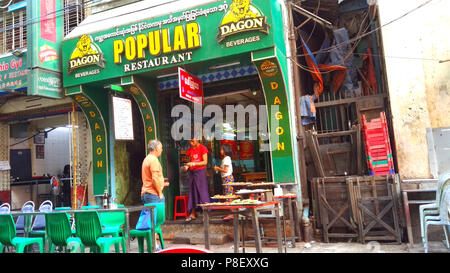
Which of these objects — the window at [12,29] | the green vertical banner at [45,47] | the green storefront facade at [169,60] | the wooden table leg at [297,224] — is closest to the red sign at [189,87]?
the green storefront facade at [169,60]

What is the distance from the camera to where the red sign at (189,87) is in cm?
804

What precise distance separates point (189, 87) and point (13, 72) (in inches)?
226

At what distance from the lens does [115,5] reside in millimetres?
10203

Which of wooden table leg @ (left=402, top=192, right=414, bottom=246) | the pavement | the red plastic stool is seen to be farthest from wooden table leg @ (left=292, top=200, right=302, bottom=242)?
the red plastic stool

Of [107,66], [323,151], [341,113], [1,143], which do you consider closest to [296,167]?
[323,151]

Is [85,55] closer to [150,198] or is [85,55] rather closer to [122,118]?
[122,118]

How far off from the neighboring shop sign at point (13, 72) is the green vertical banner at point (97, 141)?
1.99m

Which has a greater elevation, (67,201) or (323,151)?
(323,151)

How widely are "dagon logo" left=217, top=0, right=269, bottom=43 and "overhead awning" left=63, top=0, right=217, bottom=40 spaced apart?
0.61 m

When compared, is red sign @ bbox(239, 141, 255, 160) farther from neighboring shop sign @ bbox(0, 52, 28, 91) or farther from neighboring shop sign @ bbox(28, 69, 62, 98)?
neighboring shop sign @ bbox(0, 52, 28, 91)

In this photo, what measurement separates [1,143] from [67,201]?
2.94 m

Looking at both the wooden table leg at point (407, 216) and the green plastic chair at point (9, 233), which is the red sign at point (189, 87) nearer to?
the green plastic chair at point (9, 233)

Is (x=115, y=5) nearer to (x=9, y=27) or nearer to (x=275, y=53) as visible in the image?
(x=9, y=27)

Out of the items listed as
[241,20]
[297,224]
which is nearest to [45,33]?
[241,20]
